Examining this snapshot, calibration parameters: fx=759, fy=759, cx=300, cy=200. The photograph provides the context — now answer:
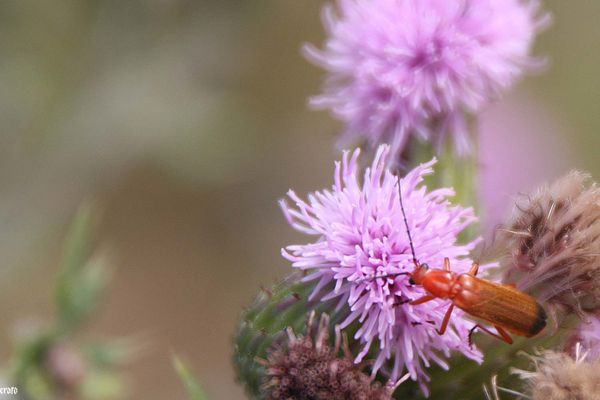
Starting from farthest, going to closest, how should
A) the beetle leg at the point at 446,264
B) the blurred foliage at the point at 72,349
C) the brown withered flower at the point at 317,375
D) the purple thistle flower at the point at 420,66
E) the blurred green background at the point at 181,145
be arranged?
the blurred green background at the point at 181,145
the blurred foliage at the point at 72,349
the purple thistle flower at the point at 420,66
the beetle leg at the point at 446,264
the brown withered flower at the point at 317,375

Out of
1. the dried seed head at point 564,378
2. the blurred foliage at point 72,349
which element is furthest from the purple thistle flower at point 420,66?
the blurred foliage at point 72,349

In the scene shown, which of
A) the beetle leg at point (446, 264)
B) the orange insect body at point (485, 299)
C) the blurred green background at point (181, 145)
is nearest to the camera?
the orange insect body at point (485, 299)

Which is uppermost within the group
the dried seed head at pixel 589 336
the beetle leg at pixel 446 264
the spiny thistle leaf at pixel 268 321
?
the spiny thistle leaf at pixel 268 321

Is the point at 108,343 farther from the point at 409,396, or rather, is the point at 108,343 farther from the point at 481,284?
the point at 481,284

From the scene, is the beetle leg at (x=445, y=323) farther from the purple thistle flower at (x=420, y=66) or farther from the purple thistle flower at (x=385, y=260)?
the purple thistle flower at (x=420, y=66)

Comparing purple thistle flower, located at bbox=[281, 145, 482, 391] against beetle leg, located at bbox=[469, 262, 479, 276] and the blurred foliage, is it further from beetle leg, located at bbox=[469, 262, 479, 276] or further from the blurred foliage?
the blurred foliage

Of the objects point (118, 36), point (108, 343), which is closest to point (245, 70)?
point (118, 36)

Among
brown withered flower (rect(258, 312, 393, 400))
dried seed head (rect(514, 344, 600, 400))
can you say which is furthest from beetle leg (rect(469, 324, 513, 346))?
brown withered flower (rect(258, 312, 393, 400))
